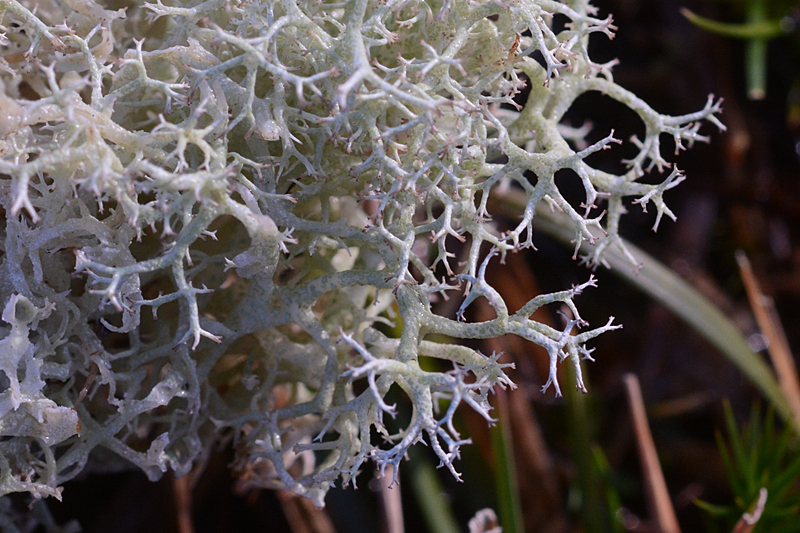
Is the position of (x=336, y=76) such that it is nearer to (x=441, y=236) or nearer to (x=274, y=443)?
(x=441, y=236)

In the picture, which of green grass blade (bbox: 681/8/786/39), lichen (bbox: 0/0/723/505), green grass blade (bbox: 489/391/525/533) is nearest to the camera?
lichen (bbox: 0/0/723/505)

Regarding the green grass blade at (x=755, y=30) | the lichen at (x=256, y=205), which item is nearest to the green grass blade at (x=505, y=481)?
the lichen at (x=256, y=205)

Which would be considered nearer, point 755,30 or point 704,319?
point 704,319

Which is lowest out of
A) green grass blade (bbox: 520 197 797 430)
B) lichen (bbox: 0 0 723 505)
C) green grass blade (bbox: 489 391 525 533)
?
green grass blade (bbox: 489 391 525 533)

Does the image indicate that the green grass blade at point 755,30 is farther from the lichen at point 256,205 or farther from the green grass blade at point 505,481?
the green grass blade at point 505,481

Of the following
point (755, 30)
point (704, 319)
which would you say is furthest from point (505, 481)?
point (755, 30)

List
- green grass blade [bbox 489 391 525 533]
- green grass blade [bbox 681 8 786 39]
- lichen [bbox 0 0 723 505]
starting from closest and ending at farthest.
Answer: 1. lichen [bbox 0 0 723 505]
2. green grass blade [bbox 489 391 525 533]
3. green grass blade [bbox 681 8 786 39]

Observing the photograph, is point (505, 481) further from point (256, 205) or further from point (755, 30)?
point (755, 30)

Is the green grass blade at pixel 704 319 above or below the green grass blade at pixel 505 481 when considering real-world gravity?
above

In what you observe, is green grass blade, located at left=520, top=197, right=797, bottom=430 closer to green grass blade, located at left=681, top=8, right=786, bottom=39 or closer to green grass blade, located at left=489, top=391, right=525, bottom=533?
green grass blade, located at left=489, top=391, right=525, bottom=533

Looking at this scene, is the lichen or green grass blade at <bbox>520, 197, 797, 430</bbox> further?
green grass blade at <bbox>520, 197, 797, 430</bbox>

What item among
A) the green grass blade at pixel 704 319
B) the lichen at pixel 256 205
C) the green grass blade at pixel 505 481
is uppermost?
the lichen at pixel 256 205

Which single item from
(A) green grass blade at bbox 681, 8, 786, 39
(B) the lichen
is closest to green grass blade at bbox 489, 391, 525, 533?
(B) the lichen
